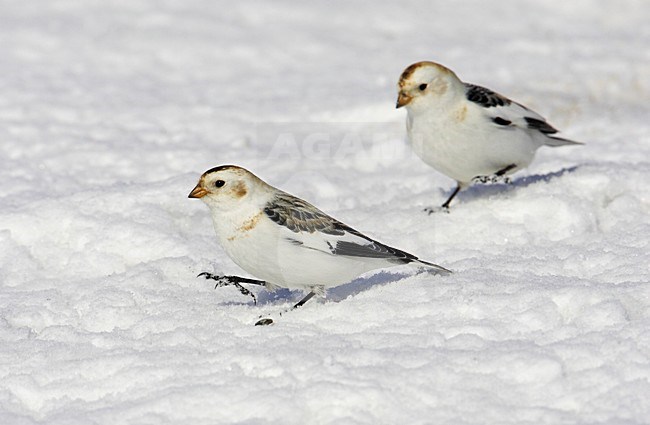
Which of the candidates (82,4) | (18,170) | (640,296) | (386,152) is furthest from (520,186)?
(82,4)

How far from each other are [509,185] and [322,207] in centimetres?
128

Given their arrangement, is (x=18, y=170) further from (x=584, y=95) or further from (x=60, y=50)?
(x=584, y=95)

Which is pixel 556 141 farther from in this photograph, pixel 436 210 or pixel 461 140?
pixel 436 210

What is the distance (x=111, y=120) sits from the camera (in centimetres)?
854

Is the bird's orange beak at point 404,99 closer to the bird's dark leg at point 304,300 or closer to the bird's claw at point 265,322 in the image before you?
the bird's dark leg at point 304,300

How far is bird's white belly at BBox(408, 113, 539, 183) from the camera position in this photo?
6.24 meters

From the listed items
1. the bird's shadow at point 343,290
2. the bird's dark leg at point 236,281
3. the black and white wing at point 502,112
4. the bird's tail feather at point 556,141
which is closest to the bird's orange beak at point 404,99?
the black and white wing at point 502,112

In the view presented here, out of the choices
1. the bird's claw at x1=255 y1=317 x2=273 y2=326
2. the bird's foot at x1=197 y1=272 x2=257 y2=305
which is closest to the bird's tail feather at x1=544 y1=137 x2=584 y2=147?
the bird's foot at x1=197 y1=272 x2=257 y2=305

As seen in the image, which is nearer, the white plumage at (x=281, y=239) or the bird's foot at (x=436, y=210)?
the white plumage at (x=281, y=239)

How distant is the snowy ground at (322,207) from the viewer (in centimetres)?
382

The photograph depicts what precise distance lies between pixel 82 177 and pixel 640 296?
13.9 ft

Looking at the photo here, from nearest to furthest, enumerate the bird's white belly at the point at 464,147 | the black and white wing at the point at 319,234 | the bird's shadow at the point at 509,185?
the black and white wing at the point at 319,234, the bird's white belly at the point at 464,147, the bird's shadow at the point at 509,185

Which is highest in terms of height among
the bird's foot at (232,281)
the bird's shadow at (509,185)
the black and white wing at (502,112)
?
the black and white wing at (502,112)

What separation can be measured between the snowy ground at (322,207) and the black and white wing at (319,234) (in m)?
0.21
